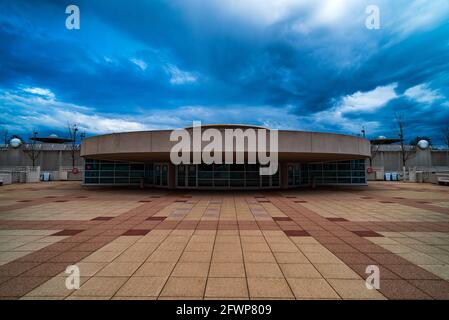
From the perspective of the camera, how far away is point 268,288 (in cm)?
413

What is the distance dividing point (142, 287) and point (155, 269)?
0.75 metres

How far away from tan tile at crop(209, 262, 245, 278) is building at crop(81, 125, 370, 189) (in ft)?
32.3

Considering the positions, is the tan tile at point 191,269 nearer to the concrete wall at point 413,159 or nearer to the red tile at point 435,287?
the red tile at point 435,287

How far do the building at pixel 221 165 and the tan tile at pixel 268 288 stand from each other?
10674 mm

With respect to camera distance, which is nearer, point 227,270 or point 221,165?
point 227,270

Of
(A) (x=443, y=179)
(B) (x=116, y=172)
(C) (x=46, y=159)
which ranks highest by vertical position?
(C) (x=46, y=159)

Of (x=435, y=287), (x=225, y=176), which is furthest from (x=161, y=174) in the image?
(x=435, y=287)

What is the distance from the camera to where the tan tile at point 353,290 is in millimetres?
3891

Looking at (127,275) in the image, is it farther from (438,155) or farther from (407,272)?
(438,155)

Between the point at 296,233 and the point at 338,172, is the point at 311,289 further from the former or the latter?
the point at 338,172

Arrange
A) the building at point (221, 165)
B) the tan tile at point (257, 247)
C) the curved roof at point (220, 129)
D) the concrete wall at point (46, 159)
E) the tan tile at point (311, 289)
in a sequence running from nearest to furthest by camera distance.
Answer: the tan tile at point (311, 289), the tan tile at point (257, 247), the curved roof at point (220, 129), the building at point (221, 165), the concrete wall at point (46, 159)

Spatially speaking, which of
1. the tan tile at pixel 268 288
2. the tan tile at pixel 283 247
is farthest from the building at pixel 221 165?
the tan tile at pixel 268 288

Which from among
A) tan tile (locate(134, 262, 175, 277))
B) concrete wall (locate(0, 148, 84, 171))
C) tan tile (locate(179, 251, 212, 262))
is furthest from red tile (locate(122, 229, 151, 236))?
concrete wall (locate(0, 148, 84, 171))
